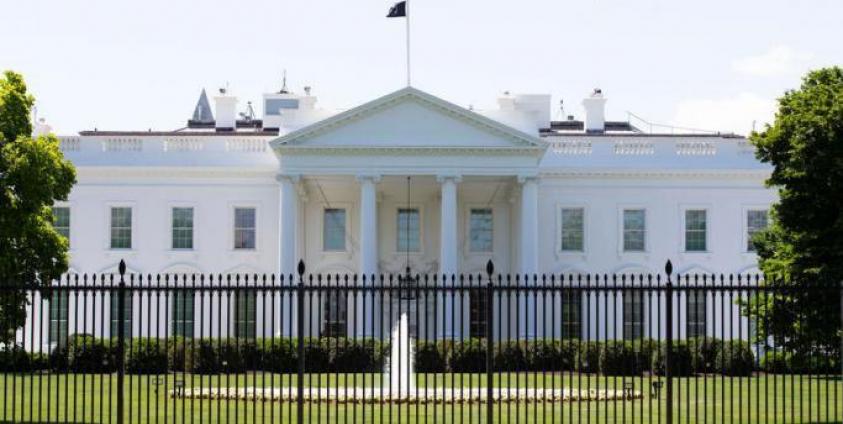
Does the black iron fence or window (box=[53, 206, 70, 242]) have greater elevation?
window (box=[53, 206, 70, 242])

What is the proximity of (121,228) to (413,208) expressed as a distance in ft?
36.3

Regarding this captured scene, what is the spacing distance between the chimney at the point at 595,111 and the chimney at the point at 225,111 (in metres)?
15.4

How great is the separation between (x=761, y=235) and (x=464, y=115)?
47.3ft

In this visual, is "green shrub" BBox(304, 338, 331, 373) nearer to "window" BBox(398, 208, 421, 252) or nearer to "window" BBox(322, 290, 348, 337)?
"window" BBox(322, 290, 348, 337)

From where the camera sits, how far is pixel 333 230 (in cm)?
5166

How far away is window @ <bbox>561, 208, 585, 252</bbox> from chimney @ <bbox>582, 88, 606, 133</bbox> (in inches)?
333

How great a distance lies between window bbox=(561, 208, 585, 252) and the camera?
51562 millimetres

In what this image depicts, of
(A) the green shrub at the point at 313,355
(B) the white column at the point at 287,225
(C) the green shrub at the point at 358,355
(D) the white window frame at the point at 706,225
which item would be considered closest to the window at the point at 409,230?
(B) the white column at the point at 287,225

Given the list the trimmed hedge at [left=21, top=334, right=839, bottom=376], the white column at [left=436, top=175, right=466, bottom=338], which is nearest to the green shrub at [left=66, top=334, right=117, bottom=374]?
the trimmed hedge at [left=21, top=334, right=839, bottom=376]

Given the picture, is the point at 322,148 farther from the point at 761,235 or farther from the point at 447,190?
the point at 761,235

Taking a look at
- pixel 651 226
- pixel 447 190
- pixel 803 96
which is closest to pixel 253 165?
pixel 447 190

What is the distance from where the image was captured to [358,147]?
155 ft

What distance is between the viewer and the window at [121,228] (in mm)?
50281

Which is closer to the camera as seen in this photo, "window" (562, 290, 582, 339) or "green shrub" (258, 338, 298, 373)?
"window" (562, 290, 582, 339)
